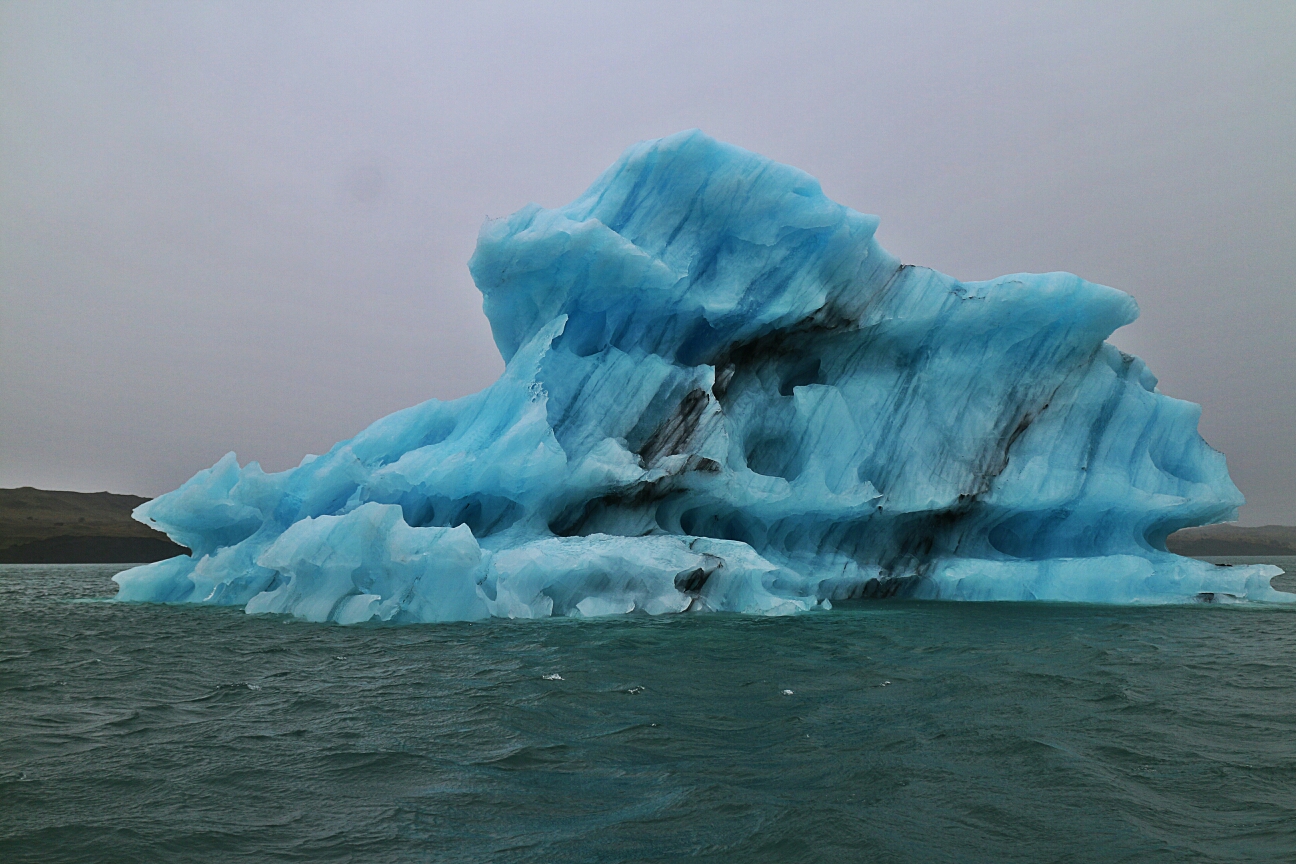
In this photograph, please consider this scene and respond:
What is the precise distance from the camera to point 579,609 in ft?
37.3

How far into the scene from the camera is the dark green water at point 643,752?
3.40m

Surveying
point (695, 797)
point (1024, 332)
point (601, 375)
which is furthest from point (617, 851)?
point (1024, 332)

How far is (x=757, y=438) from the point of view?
51.6 feet

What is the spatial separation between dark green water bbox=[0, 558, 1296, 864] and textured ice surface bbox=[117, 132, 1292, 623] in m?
4.45

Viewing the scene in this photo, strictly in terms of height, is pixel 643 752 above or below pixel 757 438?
below

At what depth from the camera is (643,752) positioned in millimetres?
4621

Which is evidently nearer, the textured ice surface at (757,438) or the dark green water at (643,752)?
the dark green water at (643,752)

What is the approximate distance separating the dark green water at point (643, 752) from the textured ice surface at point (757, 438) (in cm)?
445

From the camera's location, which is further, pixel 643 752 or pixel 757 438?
pixel 757 438

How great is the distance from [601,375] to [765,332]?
3456mm

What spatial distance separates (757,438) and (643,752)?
11424 millimetres

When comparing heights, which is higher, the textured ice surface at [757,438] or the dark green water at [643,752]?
the textured ice surface at [757,438]

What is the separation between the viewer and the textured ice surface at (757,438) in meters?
12.8

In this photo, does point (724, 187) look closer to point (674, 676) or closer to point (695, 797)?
point (674, 676)
